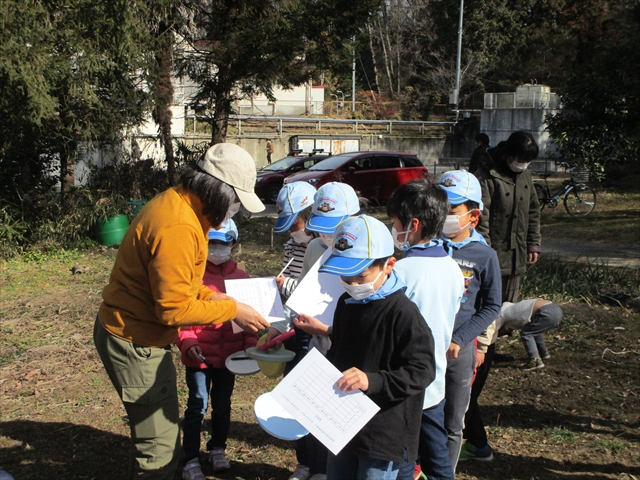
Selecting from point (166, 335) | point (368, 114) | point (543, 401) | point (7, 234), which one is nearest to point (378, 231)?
point (166, 335)

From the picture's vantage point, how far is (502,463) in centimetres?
392

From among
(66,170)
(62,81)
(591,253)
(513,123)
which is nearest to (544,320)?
(591,253)

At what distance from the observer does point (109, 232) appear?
10805mm

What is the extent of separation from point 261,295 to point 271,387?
1930 millimetres

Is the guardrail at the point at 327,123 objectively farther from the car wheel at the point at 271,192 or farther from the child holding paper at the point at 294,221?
the child holding paper at the point at 294,221

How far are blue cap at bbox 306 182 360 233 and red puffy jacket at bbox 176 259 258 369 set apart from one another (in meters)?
0.78

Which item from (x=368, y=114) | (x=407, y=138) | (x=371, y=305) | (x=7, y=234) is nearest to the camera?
(x=371, y=305)

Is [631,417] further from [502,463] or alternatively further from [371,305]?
[371,305]

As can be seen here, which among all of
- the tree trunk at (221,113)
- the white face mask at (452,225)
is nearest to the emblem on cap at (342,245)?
the white face mask at (452,225)

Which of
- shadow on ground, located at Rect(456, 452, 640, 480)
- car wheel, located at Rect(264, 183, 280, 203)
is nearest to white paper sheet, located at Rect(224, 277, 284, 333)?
shadow on ground, located at Rect(456, 452, 640, 480)

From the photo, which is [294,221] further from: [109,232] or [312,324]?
[109,232]

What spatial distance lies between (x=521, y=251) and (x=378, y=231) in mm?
2583

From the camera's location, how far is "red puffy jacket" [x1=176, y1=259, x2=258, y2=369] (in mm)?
3678

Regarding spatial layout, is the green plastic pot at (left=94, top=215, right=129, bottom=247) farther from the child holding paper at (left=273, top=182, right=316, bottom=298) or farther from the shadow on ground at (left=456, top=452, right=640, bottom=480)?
the shadow on ground at (left=456, top=452, right=640, bottom=480)
